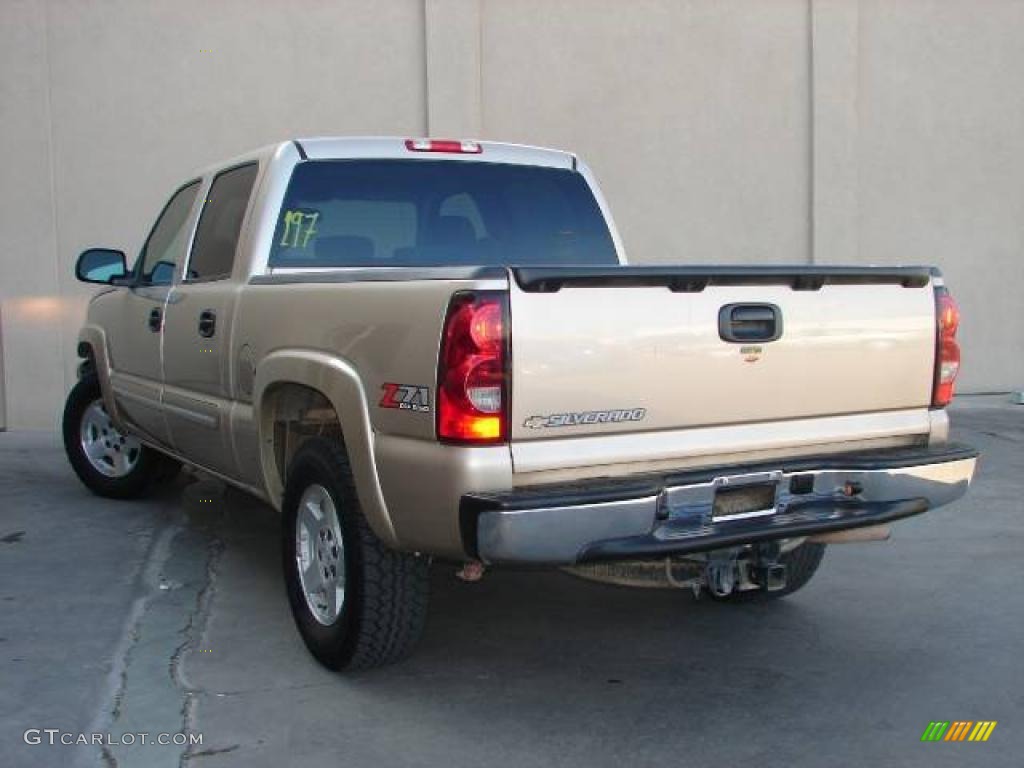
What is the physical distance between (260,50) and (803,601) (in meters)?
7.45

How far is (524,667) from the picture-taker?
4258mm

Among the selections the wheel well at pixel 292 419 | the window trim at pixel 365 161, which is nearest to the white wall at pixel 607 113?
the window trim at pixel 365 161

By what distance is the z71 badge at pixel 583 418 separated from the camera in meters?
3.34

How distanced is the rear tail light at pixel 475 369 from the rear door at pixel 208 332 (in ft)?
5.53

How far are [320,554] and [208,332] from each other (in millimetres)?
1294

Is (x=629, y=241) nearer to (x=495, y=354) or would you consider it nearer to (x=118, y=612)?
(x=118, y=612)

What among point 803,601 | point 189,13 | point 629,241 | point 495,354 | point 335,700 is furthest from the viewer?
point 629,241

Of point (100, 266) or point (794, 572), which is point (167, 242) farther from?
point (794, 572)

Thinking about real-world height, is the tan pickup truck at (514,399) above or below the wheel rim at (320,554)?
above

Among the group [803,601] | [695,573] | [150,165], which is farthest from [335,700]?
[150,165]

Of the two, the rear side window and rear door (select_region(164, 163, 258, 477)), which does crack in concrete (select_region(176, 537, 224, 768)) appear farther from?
the rear side window

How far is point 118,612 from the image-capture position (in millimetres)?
4859

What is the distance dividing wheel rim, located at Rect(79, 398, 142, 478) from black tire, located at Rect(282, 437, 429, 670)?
3379 millimetres

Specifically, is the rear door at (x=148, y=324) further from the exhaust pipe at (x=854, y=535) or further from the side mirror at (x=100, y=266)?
the exhaust pipe at (x=854, y=535)
